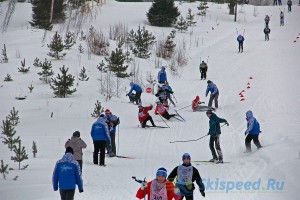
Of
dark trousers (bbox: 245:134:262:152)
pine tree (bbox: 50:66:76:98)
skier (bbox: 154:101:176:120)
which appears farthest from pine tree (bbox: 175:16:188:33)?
dark trousers (bbox: 245:134:262:152)

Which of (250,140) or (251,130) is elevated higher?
A: (251,130)

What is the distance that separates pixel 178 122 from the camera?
1891 centimetres

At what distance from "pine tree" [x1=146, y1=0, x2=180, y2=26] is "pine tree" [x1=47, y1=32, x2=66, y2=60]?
18925 millimetres

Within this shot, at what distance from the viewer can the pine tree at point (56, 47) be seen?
24.2 m

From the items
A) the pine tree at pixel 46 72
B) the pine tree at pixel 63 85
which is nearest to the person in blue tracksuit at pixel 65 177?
the pine tree at pixel 63 85

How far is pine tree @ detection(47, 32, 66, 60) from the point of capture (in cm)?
2419

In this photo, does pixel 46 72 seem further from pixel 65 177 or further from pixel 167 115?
pixel 65 177

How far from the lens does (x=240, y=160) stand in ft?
42.7

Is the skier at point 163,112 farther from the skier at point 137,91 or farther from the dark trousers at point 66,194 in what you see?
the dark trousers at point 66,194

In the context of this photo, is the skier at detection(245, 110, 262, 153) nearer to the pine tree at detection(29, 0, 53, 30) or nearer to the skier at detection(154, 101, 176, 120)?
the skier at detection(154, 101, 176, 120)

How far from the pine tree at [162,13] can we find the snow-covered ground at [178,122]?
226 inches

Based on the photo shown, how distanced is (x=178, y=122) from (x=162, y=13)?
87.2 feet

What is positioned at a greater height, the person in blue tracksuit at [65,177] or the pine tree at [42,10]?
the pine tree at [42,10]

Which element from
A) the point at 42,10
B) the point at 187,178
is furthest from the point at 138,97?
the point at 42,10
